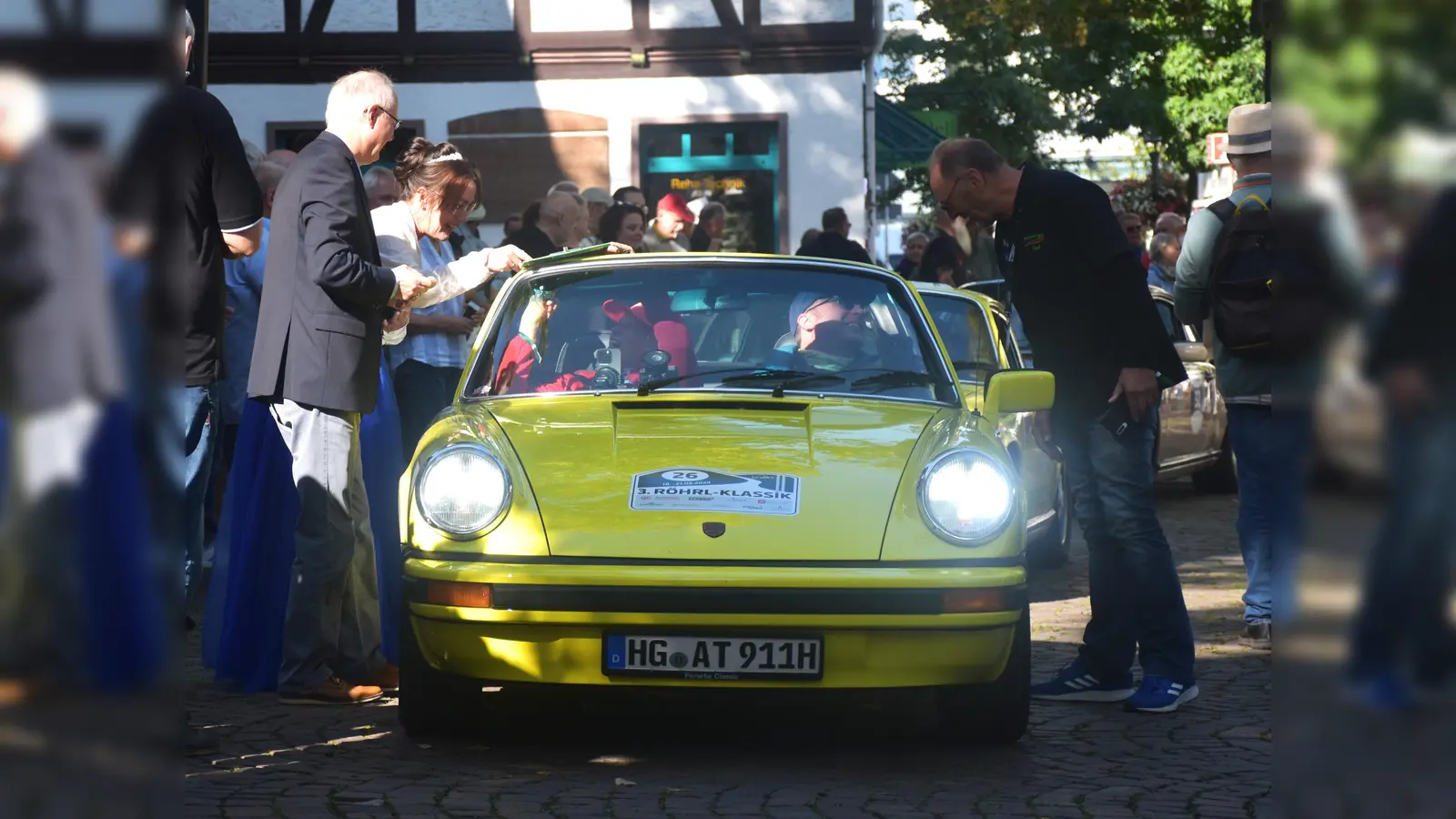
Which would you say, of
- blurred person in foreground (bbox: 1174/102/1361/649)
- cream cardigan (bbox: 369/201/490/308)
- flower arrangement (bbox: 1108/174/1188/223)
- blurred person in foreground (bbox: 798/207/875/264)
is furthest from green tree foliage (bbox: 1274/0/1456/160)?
flower arrangement (bbox: 1108/174/1188/223)

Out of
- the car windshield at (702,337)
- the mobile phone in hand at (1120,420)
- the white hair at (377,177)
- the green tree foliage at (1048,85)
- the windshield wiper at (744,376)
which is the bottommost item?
the mobile phone in hand at (1120,420)

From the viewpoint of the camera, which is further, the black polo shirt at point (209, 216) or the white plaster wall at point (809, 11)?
the white plaster wall at point (809, 11)

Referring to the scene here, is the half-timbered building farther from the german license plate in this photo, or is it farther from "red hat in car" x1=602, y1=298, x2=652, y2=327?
the german license plate

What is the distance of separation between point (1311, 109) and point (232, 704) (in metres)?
5.40

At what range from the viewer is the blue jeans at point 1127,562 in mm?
5918

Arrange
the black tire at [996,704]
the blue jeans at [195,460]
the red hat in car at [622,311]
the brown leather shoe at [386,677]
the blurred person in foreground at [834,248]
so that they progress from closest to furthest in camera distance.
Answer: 1. the black tire at [996,704]
2. the blue jeans at [195,460]
3. the red hat in car at [622,311]
4. the brown leather shoe at [386,677]
5. the blurred person in foreground at [834,248]

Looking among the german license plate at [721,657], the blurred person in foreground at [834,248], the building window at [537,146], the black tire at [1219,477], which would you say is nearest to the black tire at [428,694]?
the german license plate at [721,657]

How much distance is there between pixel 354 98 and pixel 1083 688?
302 cm

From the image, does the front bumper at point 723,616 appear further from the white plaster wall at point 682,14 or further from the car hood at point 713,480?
the white plaster wall at point 682,14

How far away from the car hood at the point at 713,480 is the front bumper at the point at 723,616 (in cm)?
8

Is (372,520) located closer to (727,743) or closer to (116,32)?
(727,743)

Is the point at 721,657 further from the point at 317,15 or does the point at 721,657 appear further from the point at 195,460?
the point at 317,15

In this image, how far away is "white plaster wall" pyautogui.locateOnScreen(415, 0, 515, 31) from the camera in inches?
899

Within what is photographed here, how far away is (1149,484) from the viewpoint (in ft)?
19.8
